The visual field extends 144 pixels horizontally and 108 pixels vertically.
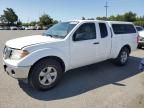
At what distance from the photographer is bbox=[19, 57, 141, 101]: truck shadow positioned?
4.87 metres

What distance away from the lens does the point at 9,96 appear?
4652 mm

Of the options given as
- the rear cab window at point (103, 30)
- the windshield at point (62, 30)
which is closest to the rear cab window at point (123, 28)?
the rear cab window at point (103, 30)

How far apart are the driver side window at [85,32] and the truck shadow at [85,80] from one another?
4.34 feet

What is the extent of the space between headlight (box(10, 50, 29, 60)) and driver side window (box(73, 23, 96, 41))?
62.1 inches

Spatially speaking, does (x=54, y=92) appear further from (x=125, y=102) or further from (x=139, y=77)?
(x=139, y=77)

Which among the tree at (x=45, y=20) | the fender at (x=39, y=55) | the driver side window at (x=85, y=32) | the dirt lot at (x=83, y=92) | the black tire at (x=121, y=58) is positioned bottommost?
Answer: the dirt lot at (x=83, y=92)

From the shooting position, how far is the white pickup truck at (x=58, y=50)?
466 centimetres

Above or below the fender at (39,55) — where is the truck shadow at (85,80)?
below

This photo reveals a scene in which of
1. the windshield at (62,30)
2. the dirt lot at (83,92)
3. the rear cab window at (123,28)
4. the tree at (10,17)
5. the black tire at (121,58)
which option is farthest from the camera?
the tree at (10,17)

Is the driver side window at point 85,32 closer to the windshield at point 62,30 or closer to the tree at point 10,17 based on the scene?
the windshield at point 62,30

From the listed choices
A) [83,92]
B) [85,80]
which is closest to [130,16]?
[85,80]

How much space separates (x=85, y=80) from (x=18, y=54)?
7.62 feet

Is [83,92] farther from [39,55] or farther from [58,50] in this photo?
[39,55]

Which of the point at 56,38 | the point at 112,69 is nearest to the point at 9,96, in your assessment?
the point at 56,38
